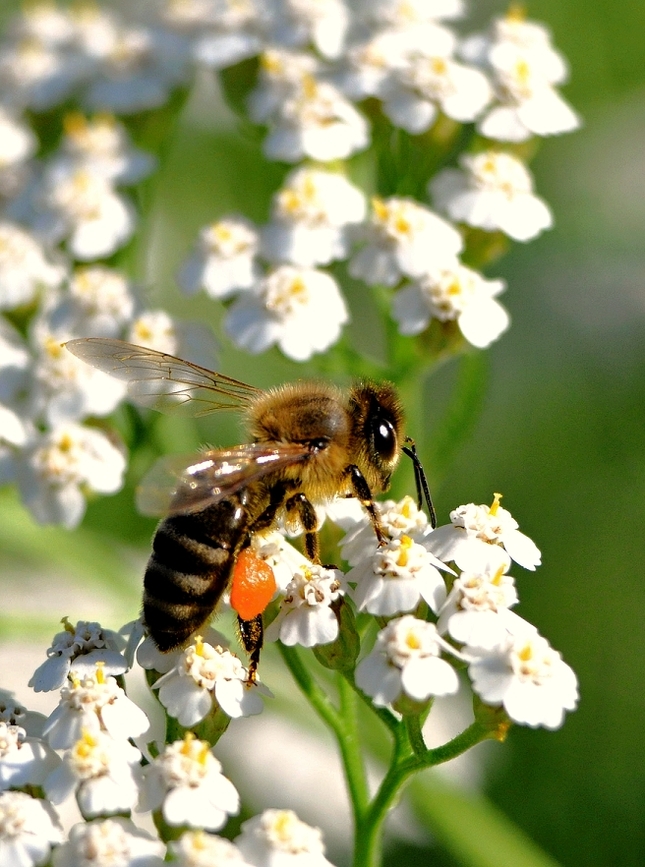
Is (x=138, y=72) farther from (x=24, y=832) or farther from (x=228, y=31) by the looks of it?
(x=24, y=832)

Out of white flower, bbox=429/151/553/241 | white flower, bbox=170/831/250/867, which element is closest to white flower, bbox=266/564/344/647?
white flower, bbox=170/831/250/867

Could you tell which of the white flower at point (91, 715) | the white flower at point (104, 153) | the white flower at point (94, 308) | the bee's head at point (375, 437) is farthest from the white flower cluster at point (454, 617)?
the white flower at point (104, 153)

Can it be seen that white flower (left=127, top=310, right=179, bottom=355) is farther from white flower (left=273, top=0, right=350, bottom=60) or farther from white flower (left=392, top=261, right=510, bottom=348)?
white flower (left=273, top=0, right=350, bottom=60)

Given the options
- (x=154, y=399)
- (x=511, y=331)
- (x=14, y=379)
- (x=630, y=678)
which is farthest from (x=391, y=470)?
(x=511, y=331)

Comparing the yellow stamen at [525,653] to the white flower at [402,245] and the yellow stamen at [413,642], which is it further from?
the white flower at [402,245]

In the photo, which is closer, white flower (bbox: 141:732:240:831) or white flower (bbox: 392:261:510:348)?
white flower (bbox: 141:732:240:831)
